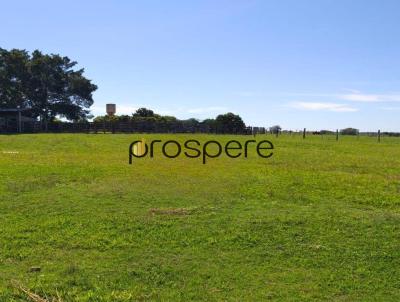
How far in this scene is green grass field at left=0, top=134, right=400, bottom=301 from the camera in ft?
18.2

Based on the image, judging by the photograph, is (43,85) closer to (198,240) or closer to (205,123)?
(205,123)

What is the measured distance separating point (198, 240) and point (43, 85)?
6503cm

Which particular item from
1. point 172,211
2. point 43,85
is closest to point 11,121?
point 43,85

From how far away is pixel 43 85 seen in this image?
67938 millimetres

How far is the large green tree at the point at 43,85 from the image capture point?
66.6 m

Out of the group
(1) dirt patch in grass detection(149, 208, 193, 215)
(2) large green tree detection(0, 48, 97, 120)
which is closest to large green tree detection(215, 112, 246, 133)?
(2) large green tree detection(0, 48, 97, 120)

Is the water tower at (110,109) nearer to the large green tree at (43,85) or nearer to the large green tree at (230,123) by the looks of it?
the large green tree at (43,85)

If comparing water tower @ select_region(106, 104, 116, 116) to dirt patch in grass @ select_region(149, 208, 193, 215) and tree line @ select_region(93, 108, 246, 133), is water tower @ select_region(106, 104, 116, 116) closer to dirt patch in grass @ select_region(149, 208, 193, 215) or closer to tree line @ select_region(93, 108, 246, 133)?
tree line @ select_region(93, 108, 246, 133)

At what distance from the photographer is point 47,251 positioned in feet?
22.2

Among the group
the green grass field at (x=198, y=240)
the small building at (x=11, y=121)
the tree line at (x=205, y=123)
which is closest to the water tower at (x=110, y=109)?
the tree line at (x=205, y=123)

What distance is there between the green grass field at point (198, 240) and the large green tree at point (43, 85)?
58152mm

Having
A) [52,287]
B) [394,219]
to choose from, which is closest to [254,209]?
[394,219]

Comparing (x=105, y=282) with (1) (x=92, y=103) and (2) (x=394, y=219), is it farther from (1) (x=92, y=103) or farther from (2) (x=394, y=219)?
(1) (x=92, y=103)

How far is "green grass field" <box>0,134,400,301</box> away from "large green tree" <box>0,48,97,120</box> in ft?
191
